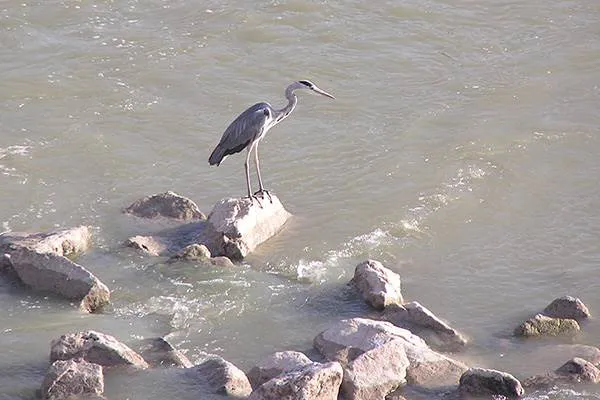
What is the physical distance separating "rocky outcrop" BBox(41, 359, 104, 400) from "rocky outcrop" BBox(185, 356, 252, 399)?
0.71 metres

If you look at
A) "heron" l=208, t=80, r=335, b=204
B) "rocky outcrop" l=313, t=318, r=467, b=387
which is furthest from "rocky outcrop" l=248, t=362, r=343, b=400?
"heron" l=208, t=80, r=335, b=204

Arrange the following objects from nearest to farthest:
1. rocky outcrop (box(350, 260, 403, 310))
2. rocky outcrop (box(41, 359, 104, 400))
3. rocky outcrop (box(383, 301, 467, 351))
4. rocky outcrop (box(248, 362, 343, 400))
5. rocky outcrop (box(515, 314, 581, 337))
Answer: rocky outcrop (box(248, 362, 343, 400)) → rocky outcrop (box(41, 359, 104, 400)) → rocky outcrop (box(383, 301, 467, 351)) → rocky outcrop (box(515, 314, 581, 337)) → rocky outcrop (box(350, 260, 403, 310))

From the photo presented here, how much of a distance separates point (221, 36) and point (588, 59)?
5381 mm

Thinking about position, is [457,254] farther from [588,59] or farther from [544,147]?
[588,59]

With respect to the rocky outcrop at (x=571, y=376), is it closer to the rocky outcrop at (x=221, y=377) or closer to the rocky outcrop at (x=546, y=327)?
the rocky outcrop at (x=546, y=327)

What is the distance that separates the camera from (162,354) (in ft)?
28.3

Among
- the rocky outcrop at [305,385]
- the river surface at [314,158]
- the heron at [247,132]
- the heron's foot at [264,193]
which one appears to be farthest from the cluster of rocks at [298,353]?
the heron at [247,132]

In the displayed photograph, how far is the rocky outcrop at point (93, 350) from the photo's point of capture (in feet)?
27.2

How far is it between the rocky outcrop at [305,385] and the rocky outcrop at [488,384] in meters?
1.14

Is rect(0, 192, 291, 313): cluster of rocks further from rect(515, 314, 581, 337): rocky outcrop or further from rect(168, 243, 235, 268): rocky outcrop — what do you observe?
rect(515, 314, 581, 337): rocky outcrop

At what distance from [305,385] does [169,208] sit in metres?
4.41

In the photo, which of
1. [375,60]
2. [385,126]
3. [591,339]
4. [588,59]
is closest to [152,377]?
[591,339]

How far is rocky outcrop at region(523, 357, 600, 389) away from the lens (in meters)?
8.52

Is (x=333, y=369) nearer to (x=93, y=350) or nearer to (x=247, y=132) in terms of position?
(x=93, y=350)
